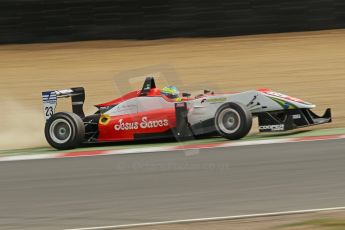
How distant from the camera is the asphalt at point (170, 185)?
20.0ft

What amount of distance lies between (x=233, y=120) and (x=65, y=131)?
8.17 feet

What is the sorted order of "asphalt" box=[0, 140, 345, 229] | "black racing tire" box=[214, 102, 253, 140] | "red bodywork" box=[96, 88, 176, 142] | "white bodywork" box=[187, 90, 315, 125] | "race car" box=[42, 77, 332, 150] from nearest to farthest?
"asphalt" box=[0, 140, 345, 229] → "black racing tire" box=[214, 102, 253, 140] → "race car" box=[42, 77, 332, 150] → "white bodywork" box=[187, 90, 315, 125] → "red bodywork" box=[96, 88, 176, 142]

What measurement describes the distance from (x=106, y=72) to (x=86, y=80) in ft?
2.07

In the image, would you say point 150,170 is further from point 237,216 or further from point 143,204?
point 237,216

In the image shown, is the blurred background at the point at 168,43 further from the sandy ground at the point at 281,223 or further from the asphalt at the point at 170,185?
the sandy ground at the point at 281,223

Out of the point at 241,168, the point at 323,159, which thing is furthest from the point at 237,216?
the point at 323,159

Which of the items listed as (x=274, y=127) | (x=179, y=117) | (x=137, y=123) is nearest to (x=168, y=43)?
(x=137, y=123)

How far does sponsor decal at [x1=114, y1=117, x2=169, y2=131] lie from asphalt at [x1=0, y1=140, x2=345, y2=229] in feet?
3.71

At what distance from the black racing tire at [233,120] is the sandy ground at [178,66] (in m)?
5.01

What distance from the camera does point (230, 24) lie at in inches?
683

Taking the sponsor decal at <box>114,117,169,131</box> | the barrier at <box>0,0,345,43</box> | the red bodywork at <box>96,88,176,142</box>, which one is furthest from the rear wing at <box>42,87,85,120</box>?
the barrier at <box>0,0,345,43</box>

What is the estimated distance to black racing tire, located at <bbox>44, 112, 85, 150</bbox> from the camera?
10281 mm

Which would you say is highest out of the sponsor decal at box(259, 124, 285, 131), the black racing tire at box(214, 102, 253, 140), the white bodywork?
the white bodywork

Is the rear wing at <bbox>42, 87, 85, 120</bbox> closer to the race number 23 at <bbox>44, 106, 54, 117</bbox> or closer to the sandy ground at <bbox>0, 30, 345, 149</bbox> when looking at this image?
the race number 23 at <bbox>44, 106, 54, 117</bbox>
